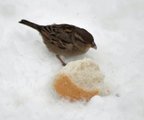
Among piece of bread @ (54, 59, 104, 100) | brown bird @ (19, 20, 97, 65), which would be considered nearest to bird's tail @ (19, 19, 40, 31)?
brown bird @ (19, 20, 97, 65)

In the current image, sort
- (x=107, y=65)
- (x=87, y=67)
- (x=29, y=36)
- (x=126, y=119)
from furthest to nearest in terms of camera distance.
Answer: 1. (x=29, y=36)
2. (x=107, y=65)
3. (x=87, y=67)
4. (x=126, y=119)

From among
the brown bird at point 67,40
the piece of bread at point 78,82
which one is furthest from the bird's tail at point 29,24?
the piece of bread at point 78,82

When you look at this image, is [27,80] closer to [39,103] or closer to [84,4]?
[39,103]

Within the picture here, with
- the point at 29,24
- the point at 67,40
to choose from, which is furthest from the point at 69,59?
the point at 29,24

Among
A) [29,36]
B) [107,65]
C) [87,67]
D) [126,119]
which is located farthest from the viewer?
[29,36]

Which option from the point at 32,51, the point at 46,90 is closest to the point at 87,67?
the point at 46,90

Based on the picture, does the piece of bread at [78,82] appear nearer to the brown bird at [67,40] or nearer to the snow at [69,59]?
the snow at [69,59]

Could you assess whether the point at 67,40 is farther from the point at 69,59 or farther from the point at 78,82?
the point at 78,82
